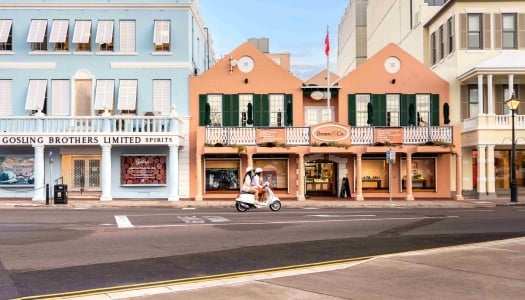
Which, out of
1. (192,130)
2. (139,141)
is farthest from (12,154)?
(192,130)

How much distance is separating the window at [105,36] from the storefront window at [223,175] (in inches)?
339

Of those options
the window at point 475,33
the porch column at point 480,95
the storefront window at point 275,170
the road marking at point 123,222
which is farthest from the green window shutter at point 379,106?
the road marking at point 123,222

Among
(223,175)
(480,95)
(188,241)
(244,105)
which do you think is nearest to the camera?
(188,241)

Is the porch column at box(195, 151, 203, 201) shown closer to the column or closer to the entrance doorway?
the entrance doorway

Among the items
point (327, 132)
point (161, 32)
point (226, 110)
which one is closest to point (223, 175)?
point (226, 110)

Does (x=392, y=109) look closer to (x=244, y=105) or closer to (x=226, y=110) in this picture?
(x=244, y=105)

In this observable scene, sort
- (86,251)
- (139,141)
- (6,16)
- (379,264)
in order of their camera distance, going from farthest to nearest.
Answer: (6,16) → (139,141) → (86,251) → (379,264)

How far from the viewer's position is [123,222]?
1948 centimetres

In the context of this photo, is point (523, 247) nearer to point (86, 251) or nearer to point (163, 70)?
point (86, 251)

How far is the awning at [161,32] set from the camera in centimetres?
3485

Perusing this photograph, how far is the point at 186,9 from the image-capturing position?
35219 millimetres

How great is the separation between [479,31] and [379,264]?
29.0 meters

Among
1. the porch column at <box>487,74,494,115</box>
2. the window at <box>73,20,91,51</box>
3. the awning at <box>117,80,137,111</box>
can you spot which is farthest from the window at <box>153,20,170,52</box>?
the porch column at <box>487,74,494,115</box>

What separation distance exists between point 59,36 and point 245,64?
399 inches
